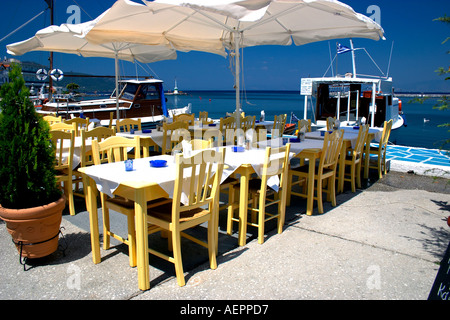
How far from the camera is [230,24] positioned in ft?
19.8

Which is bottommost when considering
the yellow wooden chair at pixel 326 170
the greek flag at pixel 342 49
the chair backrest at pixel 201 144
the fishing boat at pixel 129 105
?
the yellow wooden chair at pixel 326 170

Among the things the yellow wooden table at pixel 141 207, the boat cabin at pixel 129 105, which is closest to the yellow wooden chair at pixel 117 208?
the yellow wooden table at pixel 141 207

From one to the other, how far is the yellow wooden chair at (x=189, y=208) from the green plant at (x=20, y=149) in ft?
3.19

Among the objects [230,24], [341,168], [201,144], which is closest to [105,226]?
[201,144]

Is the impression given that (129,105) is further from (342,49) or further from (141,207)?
(342,49)

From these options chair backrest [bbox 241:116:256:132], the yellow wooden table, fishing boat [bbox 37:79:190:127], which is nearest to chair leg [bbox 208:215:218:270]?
the yellow wooden table

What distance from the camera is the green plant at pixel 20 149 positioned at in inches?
110

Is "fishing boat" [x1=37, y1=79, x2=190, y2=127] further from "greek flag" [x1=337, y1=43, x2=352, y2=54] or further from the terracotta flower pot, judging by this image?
"greek flag" [x1=337, y1=43, x2=352, y2=54]

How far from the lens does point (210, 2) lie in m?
3.65

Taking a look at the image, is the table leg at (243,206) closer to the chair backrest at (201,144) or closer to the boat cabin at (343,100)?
the chair backrest at (201,144)

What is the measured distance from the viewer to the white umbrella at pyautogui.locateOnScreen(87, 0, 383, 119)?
376cm

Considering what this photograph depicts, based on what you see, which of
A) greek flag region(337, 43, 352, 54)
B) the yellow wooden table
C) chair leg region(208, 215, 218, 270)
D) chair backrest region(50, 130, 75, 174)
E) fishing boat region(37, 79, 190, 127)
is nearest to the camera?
the yellow wooden table

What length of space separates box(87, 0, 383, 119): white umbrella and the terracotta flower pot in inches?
92.7
